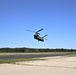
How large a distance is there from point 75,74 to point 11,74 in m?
5.13

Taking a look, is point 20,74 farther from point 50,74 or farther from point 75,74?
point 75,74

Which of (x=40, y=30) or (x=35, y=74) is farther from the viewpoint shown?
(x=40, y=30)

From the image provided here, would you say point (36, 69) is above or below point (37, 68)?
above

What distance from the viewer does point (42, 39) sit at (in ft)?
249

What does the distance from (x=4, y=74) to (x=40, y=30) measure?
58943 mm

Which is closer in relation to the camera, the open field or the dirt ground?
the dirt ground

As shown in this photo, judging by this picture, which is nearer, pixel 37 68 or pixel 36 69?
pixel 36 69

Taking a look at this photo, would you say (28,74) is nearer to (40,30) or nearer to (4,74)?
(4,74)

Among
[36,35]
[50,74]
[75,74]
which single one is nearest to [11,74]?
[50,74]

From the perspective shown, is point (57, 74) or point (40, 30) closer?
point (57, 74)

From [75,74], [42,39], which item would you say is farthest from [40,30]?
[75,74]

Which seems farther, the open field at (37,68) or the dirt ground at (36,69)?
the open field at (37,68)

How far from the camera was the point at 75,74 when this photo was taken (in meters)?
19.8

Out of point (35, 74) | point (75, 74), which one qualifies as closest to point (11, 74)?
point (35, 74)
